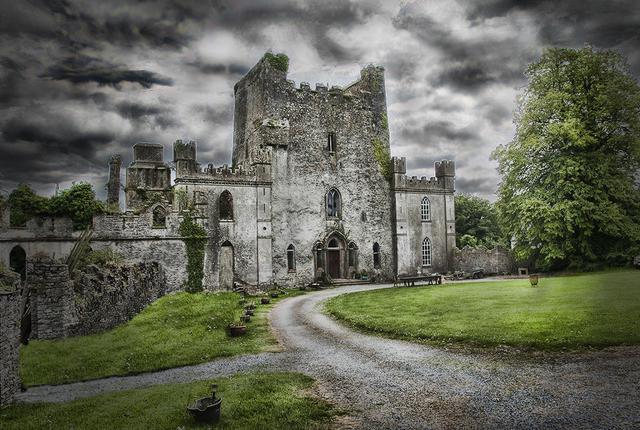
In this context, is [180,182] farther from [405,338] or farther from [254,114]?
[405,338]

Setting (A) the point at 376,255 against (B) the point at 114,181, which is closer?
(A) the point at 376,255

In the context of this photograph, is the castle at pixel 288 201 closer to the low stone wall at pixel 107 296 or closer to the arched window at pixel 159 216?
the arched window at pixel 159 216

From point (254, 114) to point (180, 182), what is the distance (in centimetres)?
964

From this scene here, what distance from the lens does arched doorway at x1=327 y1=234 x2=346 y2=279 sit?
121 ft

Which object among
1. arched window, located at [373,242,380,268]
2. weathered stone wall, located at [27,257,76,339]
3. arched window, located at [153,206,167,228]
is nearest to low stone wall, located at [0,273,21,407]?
weathered stone wall, located at [27,257,76,339]

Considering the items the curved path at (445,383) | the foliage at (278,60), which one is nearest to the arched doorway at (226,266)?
the foliage at (278,60)

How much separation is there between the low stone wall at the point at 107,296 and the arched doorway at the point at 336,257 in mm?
16186

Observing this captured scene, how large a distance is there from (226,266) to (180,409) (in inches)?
924

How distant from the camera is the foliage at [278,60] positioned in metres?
36.4

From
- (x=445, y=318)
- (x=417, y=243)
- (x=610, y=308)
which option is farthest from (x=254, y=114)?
(x=610, y=308)

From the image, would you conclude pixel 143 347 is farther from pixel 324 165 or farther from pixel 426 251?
pixel 426 251

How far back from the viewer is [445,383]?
1012 centimetres

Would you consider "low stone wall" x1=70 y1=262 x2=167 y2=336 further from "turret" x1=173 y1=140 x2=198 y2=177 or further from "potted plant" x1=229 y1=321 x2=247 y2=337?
"turret" x1=173 y1=140 x2=198 y2=177

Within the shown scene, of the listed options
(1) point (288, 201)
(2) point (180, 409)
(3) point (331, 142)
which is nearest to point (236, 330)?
(2) point (180, 409)
